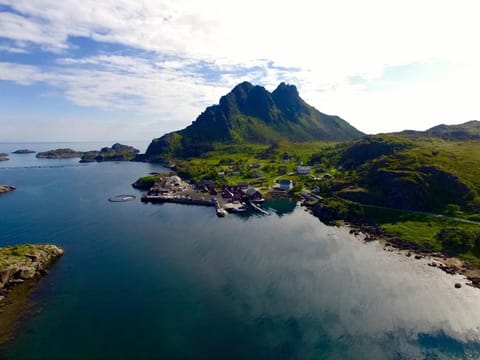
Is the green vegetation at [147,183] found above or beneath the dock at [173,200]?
above

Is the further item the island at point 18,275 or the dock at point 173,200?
the dock at point 173,200

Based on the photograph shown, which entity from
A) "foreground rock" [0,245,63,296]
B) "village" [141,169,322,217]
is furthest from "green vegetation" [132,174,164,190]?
"foreground rock" [0,245,63,296]

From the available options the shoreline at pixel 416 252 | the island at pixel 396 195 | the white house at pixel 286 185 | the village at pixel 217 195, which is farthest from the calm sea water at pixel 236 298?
the white house at pixel 286 185

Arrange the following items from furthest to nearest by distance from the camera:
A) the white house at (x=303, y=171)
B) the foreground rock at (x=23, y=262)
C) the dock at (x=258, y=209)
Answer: the white house at (x=303, y=171), the dock at (x=258, y=209), the foreground rock at (x=23, y=262)

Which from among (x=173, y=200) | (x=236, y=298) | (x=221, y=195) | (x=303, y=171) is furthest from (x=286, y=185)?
(x=236, y=298)

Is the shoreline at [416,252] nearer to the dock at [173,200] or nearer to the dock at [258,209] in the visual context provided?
the dock at [258,209]

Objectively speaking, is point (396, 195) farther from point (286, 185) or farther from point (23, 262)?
point (23, 262)

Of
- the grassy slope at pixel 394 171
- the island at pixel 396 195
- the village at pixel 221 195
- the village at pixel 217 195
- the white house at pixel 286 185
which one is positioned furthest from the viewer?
the white house at pixel 286 185

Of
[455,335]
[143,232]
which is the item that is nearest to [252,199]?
[143,232]

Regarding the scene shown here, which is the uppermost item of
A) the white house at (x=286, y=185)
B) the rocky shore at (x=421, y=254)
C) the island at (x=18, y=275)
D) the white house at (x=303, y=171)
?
the white house at (x=303, y=171)
